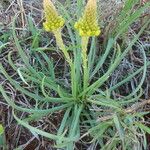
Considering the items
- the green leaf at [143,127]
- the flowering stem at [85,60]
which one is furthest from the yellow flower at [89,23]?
the green leaf at [143,127]

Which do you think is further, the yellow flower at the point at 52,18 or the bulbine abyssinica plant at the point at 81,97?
the bulbine abyssinica plant at the point at 81,97

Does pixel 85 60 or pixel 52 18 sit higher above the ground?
pixel 52 18

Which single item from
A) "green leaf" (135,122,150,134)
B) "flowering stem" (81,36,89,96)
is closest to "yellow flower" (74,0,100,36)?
"flowering stem" (81,36,89,96)

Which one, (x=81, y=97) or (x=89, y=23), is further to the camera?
(x=81, y=97)

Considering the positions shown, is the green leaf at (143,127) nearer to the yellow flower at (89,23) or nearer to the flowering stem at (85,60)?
the flowering stem at (85,60)

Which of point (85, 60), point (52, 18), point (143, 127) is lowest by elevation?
point (143, 127)

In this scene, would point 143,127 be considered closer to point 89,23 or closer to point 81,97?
point 81,97

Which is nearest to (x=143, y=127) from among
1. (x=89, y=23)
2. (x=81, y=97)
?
(x=81, y=97)

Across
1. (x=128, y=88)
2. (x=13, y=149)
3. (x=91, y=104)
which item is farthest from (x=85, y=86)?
(x=13, y=149)

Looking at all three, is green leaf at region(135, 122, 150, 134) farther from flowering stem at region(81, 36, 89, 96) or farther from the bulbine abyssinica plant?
flowering stem at region(81, 36, 89, 96)

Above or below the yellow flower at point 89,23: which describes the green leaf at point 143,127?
below
